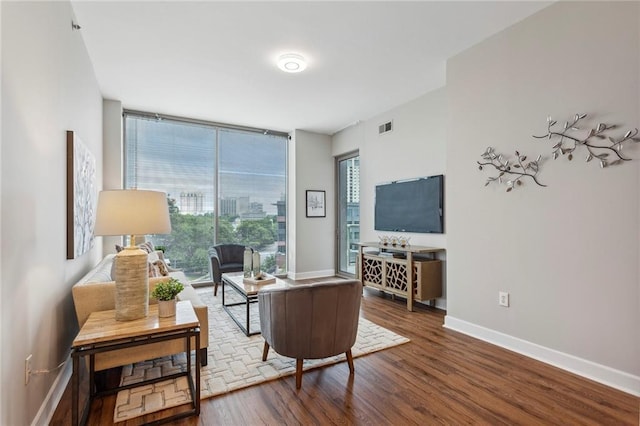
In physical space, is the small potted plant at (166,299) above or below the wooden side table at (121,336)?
above

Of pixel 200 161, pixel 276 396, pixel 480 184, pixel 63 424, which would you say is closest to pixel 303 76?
pixel 480 184

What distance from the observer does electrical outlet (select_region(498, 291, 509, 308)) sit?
2.87 m

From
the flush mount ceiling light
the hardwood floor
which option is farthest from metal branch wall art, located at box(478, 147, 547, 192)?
the flush mount ceiling light

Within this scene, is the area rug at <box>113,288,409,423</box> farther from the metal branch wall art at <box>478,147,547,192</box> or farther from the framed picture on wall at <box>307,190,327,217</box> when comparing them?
the framed picture on wall at <box>307,190,327,217</box>

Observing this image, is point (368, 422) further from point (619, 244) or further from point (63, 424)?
point (619, 244)

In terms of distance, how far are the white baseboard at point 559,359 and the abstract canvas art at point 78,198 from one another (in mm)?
3548

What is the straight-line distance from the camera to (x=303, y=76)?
3732mm

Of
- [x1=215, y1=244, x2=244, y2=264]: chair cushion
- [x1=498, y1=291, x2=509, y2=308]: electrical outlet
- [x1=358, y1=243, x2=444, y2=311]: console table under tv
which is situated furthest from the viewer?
[x1=215, y1=244, x2=244, y2=264]: chair cushion

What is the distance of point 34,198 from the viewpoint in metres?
1.77

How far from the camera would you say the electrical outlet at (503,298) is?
9.42 ft

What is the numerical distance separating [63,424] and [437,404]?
224 centimetres

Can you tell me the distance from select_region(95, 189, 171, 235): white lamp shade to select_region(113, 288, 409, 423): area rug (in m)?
1.10

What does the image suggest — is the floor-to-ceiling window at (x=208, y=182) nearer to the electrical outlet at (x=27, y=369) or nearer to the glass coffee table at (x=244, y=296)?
the glass coffee table at (x=244, y=296)

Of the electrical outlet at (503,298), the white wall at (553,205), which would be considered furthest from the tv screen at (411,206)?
the electrical outlet at (503,298)
